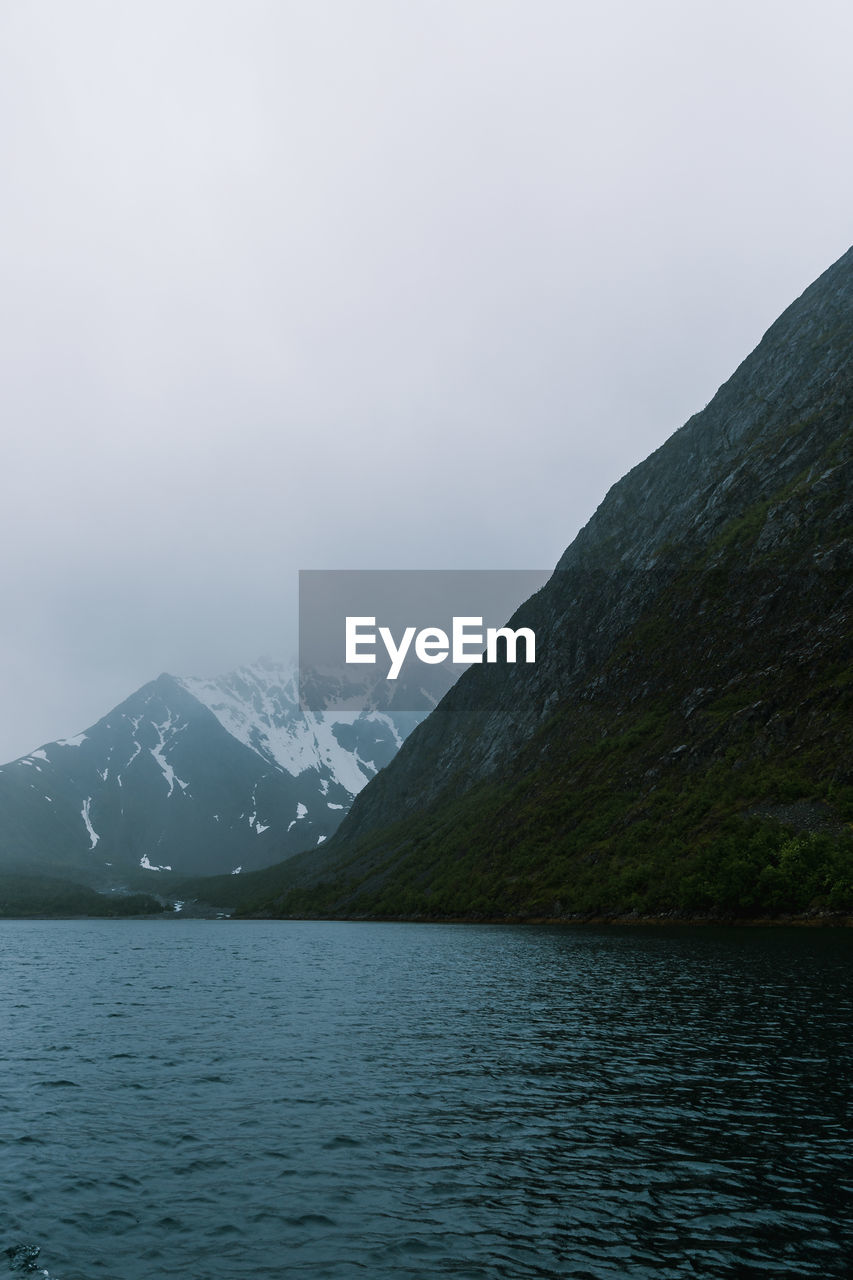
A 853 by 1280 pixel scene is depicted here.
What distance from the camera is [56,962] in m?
108

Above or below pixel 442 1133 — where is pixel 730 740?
above

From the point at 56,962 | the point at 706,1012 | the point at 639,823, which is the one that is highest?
the point at 639,823

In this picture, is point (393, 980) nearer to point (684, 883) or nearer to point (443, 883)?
point (684, 883)

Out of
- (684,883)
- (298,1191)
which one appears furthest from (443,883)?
(298,1191)

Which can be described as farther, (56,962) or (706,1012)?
(56,962)

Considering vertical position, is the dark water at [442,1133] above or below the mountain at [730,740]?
below

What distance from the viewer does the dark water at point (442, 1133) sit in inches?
800

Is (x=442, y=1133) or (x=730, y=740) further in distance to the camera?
(x=730, y=740)

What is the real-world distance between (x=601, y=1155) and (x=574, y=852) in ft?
454

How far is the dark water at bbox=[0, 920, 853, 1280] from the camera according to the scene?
20.3m

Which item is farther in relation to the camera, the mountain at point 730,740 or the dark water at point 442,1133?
the mountain at point 730,740

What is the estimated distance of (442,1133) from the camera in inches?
1147

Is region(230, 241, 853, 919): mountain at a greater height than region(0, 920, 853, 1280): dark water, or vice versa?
region(230, 241, 853, 919): mountain

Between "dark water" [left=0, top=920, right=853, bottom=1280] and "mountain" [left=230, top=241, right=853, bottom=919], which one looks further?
"mountain" [left=230, top=241, right=853, bottom=919]
